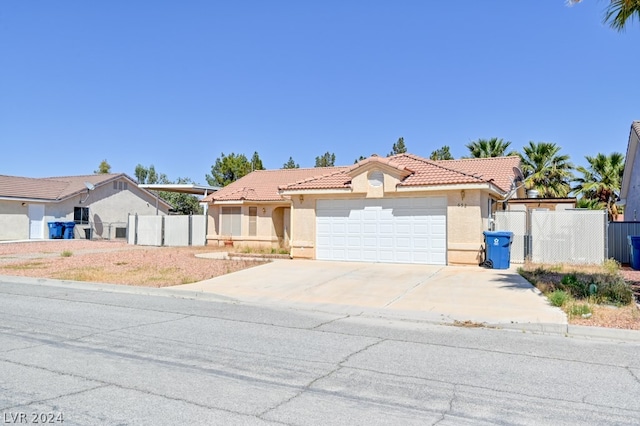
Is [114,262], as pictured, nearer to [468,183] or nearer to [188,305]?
[188,305]

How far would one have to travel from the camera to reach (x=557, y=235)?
60.3 feet

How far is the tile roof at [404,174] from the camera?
57.2 feet

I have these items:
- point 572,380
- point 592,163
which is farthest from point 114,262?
point 592,163

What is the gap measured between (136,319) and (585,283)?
10539mm

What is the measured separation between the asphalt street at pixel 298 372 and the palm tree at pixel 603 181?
27548 mm

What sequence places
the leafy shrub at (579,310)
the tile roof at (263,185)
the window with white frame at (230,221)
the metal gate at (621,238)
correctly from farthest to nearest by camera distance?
the window with white frame at (230,221), the tile roof at (263,185), the metal gate at (621,238), the leafy shrub at (579,310)

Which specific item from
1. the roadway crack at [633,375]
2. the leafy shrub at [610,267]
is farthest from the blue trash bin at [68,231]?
the roadway crack at [633,375]

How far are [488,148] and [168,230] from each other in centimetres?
2224

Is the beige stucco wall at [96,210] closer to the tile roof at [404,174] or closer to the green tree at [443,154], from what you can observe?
the tile roof at [404,174]

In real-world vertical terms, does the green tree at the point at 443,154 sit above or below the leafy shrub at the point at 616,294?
above

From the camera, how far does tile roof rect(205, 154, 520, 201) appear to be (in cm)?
1742

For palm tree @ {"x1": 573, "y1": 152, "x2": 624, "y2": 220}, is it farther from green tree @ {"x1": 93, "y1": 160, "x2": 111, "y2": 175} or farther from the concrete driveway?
green tree @ {"x1": 93, "y1": 160, "x2": 111, "y2": 175}

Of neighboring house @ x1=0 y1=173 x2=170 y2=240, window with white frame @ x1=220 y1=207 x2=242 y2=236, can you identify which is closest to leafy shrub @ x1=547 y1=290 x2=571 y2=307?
window with white frame @ x1=220 y1=207 x2=242 y2=236

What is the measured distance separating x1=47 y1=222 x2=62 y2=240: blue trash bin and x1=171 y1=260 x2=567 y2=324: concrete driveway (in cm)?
2420
